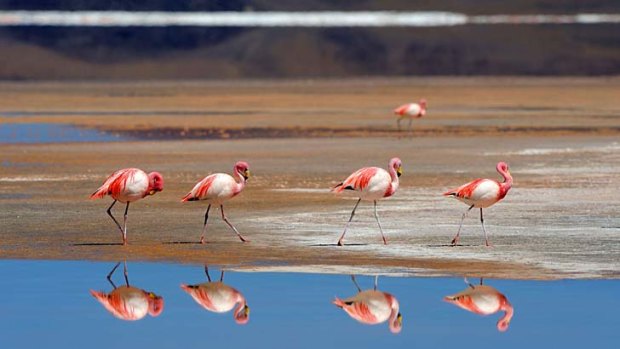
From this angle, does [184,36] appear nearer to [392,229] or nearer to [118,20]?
[118,20]

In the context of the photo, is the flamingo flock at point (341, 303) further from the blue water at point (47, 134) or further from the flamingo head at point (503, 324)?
the blue water at point (47, 134)

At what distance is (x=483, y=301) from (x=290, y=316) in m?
1.41

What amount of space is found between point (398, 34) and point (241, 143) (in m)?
57.7

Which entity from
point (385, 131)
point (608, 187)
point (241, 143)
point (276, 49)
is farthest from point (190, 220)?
point (276, 49)

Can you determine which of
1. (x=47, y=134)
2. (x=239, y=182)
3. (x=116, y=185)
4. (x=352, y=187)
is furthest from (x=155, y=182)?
(x=47, y=134)

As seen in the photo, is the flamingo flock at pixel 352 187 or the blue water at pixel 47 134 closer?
the flamingo flock at pixel 352 187

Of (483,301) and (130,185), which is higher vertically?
(130,185)

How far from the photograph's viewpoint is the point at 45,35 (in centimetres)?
9150

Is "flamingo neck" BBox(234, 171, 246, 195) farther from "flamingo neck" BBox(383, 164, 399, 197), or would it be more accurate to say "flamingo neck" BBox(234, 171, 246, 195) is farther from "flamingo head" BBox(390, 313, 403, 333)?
"flamingo head" BBox(390, 313, 403, 333)

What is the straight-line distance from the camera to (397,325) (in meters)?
11.6

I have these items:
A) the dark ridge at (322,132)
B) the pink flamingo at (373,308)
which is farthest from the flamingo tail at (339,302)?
the dark ridge at (322,132)

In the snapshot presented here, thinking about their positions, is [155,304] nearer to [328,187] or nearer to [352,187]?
[352,187]

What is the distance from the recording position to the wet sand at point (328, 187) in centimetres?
1530

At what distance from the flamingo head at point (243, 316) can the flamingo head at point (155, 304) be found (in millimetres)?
549
